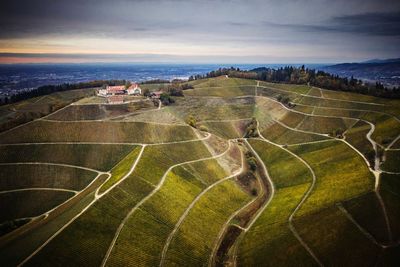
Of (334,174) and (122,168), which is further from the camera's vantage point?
(122,168)

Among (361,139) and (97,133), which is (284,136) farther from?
(97,133)

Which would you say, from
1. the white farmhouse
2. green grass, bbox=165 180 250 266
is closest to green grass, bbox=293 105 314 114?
green grass, bbox=165 180 250 266

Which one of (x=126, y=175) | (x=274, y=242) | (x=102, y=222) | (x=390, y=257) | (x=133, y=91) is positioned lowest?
(x=274, y=242)

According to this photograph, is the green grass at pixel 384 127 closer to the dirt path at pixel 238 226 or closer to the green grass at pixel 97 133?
the dirt path at pixel 238 226

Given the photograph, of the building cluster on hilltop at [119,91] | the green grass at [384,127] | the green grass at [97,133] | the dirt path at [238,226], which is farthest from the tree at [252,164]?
the building cluster on hilltop at [119,91]

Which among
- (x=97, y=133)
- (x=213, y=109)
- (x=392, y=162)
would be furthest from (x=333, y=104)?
(x=97, y=133)
